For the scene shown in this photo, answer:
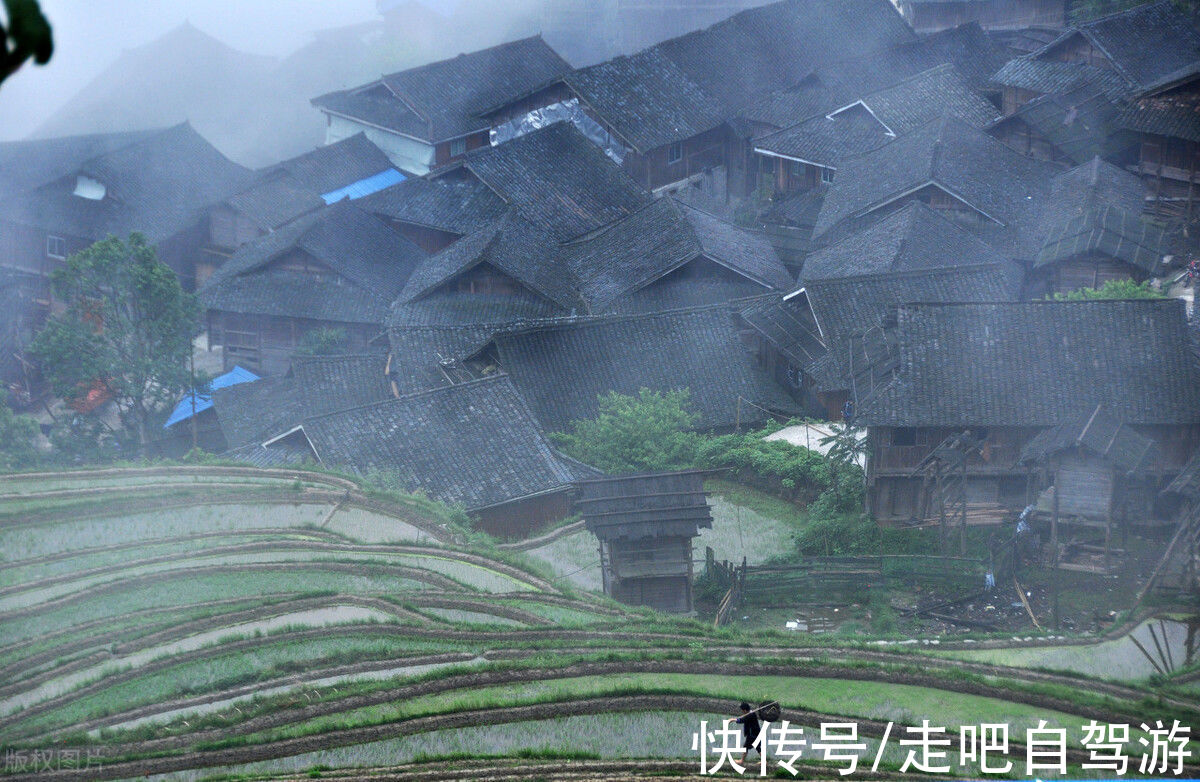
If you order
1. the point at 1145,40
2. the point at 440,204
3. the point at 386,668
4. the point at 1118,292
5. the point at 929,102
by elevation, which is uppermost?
the point at 1145,40

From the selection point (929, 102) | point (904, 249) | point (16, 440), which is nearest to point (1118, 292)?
point (904, 249)

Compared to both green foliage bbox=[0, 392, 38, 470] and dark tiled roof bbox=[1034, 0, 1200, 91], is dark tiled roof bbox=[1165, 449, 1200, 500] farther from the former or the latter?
green foliage bbox=[0, 392, 38, 470]

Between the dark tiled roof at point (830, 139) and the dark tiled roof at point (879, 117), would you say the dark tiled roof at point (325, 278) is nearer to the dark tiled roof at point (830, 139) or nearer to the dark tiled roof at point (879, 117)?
the dark tiled roof at point (830, 139)

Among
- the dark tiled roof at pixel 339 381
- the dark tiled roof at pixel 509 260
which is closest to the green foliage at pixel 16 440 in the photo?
the dark tiled roof at pixel 339 381

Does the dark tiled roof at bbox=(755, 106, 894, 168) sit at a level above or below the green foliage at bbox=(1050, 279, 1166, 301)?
above

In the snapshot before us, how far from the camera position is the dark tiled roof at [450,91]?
129ft

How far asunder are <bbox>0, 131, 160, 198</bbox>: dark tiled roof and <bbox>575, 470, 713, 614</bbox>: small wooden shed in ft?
90.3

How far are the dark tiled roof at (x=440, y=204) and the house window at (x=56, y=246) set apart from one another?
9.68 metres

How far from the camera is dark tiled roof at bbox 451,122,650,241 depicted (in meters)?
33.8

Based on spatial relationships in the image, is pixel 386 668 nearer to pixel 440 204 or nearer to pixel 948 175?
pixel 948 175

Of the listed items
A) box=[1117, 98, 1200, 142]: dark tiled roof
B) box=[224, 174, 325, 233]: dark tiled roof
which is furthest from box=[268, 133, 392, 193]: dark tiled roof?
box=[1117, 98, 1200, 142]: dark tiled roof

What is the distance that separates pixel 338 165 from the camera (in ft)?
128

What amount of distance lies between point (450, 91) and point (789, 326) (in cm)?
1971

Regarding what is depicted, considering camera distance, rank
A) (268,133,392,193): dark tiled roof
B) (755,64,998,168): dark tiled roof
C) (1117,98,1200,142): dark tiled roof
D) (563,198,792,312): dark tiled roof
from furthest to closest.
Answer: (268,133,392,193): dark tiled roof < (755,64,998,168): dark tiled roof < (563,198,792,312): dark tiled roof < (1117,98,1200,142): dark tiled roof
